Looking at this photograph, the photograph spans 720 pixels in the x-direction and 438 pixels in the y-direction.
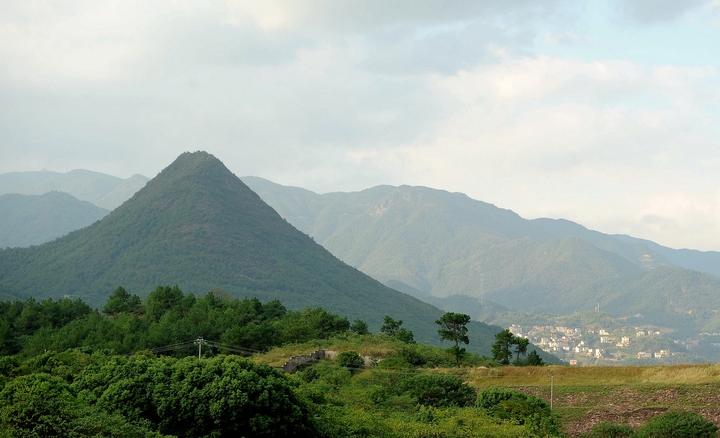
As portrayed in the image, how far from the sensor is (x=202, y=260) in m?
119

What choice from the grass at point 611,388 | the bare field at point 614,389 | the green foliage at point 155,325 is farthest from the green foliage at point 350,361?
the green foliage at point 155,325

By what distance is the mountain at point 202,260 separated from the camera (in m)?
111

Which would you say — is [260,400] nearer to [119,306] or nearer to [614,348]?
[119,306]

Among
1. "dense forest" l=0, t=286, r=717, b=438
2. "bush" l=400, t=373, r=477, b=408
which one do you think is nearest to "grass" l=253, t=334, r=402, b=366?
"dense forest" l=0, t=286, r=717, b=438

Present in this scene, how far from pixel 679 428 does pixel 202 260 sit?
334 ft

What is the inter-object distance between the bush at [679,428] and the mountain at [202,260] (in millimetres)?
81443

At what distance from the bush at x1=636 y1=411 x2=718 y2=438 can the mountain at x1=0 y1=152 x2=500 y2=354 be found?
81.4 metres

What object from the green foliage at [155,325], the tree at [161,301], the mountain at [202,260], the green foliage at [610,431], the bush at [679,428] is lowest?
the green foliage at [610,431]

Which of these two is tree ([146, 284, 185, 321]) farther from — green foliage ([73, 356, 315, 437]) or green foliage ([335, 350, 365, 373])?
green foliage ([73, 356, 315, 437])

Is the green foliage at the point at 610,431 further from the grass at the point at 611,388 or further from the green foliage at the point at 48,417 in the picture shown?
the green foliage at the point at 48,417

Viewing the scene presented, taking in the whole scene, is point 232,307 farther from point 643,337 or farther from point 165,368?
point 643,337

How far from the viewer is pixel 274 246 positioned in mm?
137000

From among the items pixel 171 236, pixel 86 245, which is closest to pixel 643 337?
pixel 171 236

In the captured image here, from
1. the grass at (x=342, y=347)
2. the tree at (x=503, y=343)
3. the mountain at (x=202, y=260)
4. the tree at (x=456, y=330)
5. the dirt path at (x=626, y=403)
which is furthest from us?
the mountain at (x=202, y=260)
